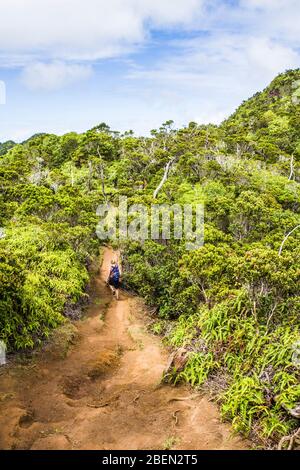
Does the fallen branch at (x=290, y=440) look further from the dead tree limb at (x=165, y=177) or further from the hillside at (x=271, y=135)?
the hillside at (x=271, y=135)

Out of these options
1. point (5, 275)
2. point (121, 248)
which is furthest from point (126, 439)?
point (121, 248)

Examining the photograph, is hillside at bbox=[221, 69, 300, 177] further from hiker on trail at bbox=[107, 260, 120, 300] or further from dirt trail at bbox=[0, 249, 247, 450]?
dirt trail at bbox=[0, 249, 247, 450]

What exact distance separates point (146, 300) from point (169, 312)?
1.69 m

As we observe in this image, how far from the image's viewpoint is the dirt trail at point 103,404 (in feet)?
24.6

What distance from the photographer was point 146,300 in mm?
15688

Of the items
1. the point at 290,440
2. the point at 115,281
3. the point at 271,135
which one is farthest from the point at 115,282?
the point at 271,135

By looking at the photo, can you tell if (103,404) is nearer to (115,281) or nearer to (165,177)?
(115,281)

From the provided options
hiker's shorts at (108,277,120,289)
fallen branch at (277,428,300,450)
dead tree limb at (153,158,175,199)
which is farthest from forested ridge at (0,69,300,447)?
hiker's shorts at (108,277,120,289)

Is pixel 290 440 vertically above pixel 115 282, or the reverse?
pixel 115 282

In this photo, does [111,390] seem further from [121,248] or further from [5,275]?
[121,248]

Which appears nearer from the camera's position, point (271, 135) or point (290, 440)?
point (290, 440)

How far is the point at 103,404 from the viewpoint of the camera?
8.91 metres

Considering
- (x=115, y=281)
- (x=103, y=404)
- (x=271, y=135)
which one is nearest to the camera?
(x=103, y=404)

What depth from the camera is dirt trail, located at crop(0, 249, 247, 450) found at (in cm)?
750
